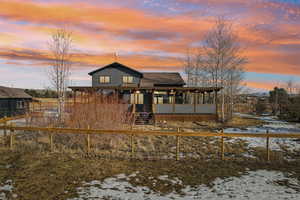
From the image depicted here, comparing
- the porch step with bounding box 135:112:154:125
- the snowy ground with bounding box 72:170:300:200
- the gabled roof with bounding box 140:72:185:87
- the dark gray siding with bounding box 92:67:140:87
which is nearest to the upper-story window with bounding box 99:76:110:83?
the dark gray siding with bounding box 92:67:140:87

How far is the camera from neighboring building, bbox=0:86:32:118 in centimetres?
2383

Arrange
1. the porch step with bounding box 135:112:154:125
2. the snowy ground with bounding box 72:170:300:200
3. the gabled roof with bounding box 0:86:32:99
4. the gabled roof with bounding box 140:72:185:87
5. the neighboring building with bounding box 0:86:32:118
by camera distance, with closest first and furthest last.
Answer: the snowy ground with bounding box 72:170:300:200 → the porch step with bounding box 135:112:154:125 → the neighboring building with bounding box 0:86:32:118 → the gabled roof with bounding box 0:86:32:99 → the gabled roof with bounding box 140:72:185:87

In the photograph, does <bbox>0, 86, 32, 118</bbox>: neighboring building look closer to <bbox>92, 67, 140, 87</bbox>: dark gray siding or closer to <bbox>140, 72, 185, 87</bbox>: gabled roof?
<bbox>92, 67, 140, 87</bbox>: dark gray siding

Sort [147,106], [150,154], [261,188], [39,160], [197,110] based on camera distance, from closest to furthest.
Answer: [261,188] → [39,160] → [150,154] → [197,110] → [147,106]

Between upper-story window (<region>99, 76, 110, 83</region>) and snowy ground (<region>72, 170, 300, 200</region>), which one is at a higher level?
upper-story window (<region>99, 76, 110, 83</region>)

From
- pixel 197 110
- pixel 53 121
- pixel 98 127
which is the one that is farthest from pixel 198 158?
pixel 197 110

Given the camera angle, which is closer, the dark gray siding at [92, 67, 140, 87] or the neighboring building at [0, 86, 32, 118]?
the neighboring building at [0, 86, 32, 118]

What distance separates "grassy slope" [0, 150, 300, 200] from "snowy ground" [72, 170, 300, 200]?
9.7 inches

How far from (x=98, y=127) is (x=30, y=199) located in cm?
539

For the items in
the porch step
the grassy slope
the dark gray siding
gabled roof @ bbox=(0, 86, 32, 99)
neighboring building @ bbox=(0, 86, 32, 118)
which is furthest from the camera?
the dark gray siding

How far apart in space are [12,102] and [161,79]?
725 inches

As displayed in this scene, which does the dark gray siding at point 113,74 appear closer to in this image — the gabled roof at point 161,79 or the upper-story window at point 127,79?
the upper-story window at point 127,79

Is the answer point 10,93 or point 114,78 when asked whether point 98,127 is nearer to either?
point 114,78

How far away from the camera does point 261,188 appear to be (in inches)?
217
